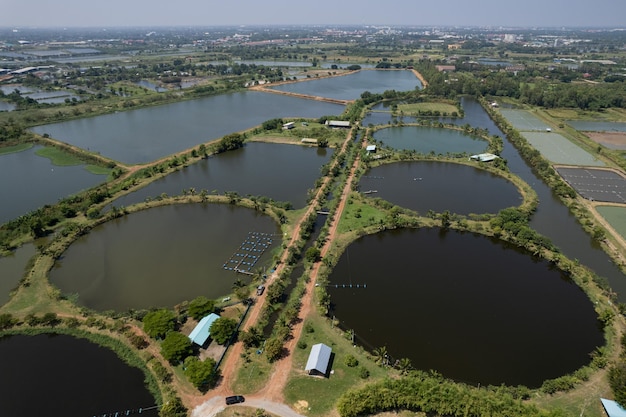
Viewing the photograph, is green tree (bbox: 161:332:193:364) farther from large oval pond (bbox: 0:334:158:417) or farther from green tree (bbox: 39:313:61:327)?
green tree (bbox: 39:313:61:327)

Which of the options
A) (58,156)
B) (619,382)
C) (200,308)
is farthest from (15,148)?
(619,382)

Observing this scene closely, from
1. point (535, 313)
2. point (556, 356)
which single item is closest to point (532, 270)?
point (535, 313)

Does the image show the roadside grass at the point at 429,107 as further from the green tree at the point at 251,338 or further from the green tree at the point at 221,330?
the green tree at the point at 221,330

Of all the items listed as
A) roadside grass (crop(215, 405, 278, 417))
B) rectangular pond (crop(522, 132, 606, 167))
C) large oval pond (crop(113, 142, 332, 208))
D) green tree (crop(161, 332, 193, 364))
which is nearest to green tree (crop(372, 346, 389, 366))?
roadside grass (crop(215, 405, 278, 417))

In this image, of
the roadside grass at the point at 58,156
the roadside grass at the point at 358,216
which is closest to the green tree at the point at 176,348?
the roadside grass at the point at 358,216

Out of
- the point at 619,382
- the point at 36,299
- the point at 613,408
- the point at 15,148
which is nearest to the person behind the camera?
the point at 613,408

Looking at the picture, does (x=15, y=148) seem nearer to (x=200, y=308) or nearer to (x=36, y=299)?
(x=36, y=299)
